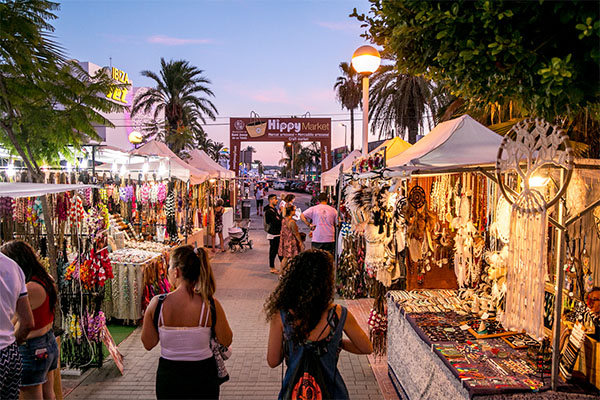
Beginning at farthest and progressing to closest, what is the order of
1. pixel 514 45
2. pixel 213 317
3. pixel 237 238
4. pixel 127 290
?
pixel 237 238
pixel 127 290
pixel 213 317
pixel 514 45

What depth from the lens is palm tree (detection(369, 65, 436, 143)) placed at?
13.7 metres

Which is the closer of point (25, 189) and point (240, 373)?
point (25, 189)

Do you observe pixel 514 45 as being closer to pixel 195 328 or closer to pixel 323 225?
pixel 195 328

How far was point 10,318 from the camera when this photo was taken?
10.2 ft

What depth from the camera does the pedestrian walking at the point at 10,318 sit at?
303 cm

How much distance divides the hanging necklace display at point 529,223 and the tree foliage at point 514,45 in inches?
13.4

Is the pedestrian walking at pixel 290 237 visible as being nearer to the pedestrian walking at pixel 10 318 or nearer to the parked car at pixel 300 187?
the pedestrian walking at pixel 10 318

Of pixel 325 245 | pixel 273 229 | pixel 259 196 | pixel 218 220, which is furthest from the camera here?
pixel 259 196

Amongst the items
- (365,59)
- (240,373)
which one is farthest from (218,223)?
(240,373)

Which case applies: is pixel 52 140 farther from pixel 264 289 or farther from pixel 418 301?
pixel 264 289

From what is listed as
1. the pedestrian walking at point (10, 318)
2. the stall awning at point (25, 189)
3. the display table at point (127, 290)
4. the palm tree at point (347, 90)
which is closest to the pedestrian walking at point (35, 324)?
the pedestrian walking at point (10, 318)

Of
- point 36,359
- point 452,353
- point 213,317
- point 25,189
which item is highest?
point 25,189

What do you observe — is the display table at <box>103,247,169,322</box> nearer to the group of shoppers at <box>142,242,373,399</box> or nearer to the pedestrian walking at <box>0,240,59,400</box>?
the pedestrian walking at <box>0,240,59,400</box>

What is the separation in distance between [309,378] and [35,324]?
7.72 ft
